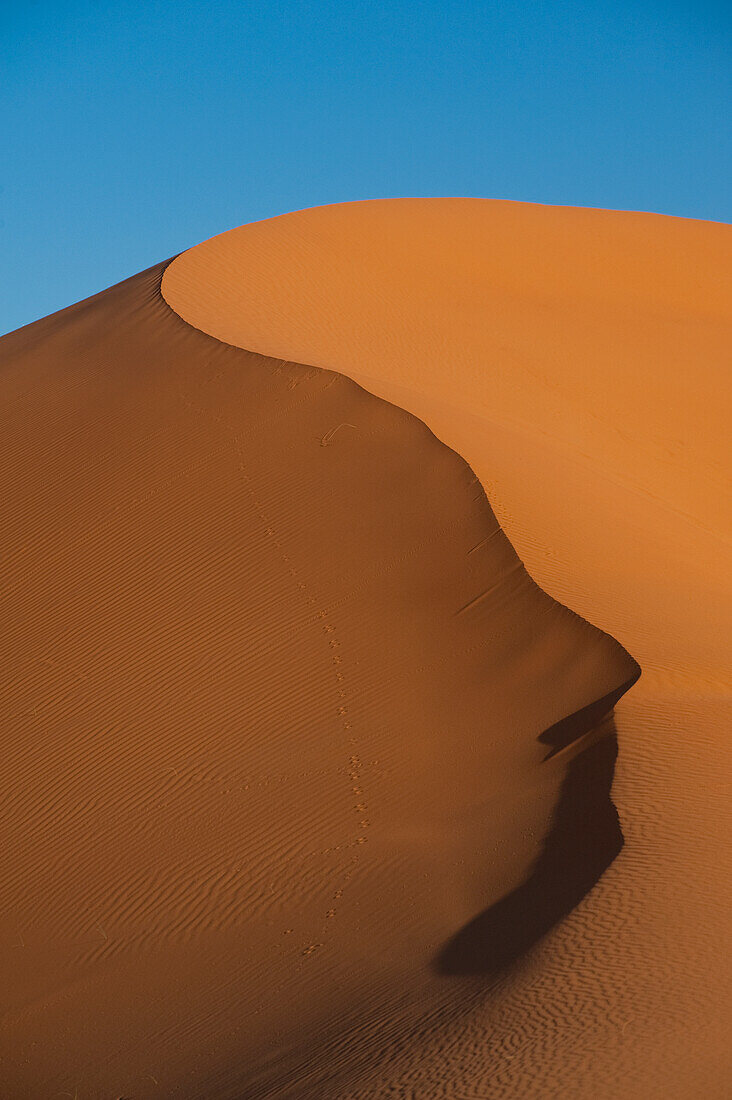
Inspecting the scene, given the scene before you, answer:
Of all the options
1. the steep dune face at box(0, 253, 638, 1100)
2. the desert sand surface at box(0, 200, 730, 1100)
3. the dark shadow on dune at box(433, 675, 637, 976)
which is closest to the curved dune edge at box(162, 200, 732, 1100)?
the desert sand surface at box(0, 200, 730, 1100)

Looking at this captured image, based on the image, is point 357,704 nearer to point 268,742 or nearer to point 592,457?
point 268,742

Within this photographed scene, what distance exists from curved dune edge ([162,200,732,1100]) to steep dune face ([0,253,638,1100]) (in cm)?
27

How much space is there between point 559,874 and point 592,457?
9.88 metres

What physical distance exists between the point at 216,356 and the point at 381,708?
25.5ft

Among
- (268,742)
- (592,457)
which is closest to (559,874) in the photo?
(268,742)

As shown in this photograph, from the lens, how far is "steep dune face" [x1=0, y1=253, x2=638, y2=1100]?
20.7ft

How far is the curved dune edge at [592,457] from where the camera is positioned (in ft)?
16.1

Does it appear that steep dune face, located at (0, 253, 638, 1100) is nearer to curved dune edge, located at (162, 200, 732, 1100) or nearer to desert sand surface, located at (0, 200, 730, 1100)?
desert sand surface, located at (0, 200, 730, 1100)

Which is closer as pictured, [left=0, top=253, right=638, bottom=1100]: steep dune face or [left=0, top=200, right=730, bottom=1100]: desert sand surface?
[left=0, top=200, right=730, bottom=1100]: desert sand surface

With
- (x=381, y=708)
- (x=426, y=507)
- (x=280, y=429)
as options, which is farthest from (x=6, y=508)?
(x=381, y=708)

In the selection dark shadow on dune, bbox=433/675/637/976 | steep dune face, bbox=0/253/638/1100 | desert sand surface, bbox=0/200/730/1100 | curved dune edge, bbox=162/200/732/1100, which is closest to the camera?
curved dune edge, bbox=162/200/732/1100

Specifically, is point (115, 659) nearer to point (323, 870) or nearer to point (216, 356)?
point (323, 870)

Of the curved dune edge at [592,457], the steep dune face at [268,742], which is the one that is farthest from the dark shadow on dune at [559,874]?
the curved dune edge at [592,457]

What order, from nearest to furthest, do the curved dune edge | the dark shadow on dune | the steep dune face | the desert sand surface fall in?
1. the curved dune edge
2. the desert sand surface
3. the dark shadow on dune
4. the steep dune face
